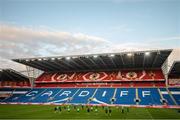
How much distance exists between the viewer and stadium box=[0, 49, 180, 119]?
38000 millimetres

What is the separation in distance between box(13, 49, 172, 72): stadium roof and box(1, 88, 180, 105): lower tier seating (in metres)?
6.68

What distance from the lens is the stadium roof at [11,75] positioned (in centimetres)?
4967

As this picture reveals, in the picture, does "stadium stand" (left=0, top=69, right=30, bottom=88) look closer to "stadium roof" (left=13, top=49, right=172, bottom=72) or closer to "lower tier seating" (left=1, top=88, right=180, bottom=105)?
"lower tier seating" (left=1, top=88, right=180, bottom=105)

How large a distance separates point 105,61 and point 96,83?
27.5 ft

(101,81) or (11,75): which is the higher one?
(11,75)

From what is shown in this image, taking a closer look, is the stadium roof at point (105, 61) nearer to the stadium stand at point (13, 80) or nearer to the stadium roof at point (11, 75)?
the stadium roof at point (11, 75)

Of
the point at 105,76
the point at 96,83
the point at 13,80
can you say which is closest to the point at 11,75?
the point at 13,80

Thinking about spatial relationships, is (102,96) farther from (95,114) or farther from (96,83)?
(95,114)

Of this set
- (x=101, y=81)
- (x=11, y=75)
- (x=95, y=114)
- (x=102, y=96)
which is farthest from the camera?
(x=11, y=75)

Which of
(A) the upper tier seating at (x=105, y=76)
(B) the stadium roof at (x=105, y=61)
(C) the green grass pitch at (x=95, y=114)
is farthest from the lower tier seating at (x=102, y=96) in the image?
(C) the green grass pitch at (x=95, y=114)

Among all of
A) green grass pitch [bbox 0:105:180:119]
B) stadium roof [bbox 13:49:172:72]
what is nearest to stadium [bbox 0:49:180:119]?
stadium roof [bbox 13:49:172:72]

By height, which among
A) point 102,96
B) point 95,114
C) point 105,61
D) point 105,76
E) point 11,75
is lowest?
point 95,114

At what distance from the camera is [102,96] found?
42.8m

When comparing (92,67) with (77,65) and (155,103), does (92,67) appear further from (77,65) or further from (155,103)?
(155,103)
